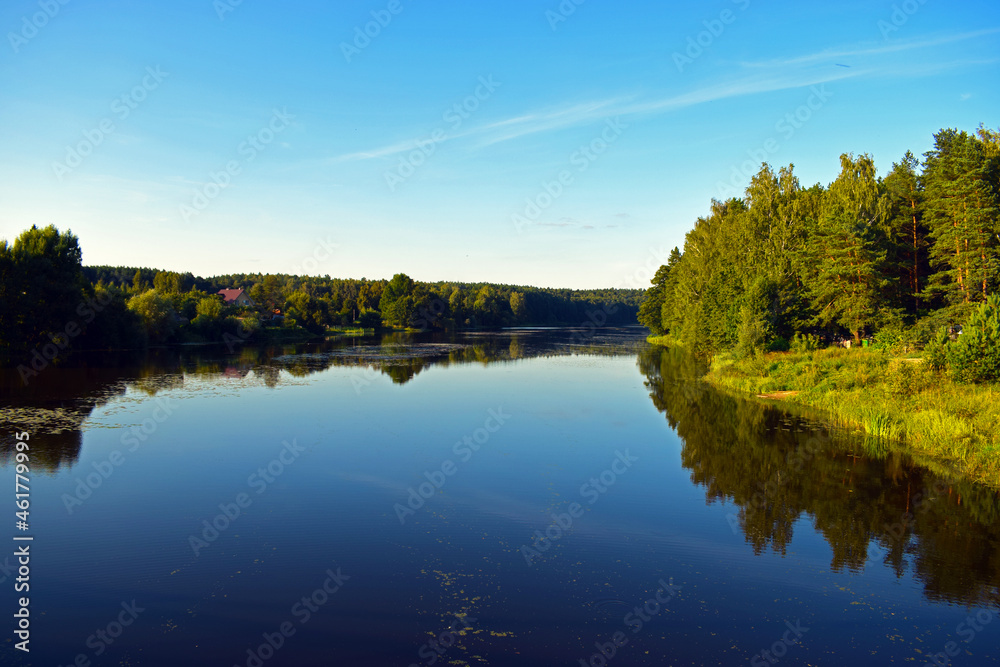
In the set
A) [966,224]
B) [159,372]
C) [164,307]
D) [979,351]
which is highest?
[966,224]

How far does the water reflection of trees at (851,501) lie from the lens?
33.7 feet

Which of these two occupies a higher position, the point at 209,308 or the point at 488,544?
the point at 209,308

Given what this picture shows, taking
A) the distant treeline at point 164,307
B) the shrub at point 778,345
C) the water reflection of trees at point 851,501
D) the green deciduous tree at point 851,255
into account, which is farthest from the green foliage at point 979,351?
the distant treeline at point 164,307

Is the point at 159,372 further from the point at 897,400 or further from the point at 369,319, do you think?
the point at 369,319

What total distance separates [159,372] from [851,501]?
3740 centimetres

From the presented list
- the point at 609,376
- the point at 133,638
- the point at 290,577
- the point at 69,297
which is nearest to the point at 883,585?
the point at 290,577

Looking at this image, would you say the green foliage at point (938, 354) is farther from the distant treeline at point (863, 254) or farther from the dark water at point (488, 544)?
the distant treeline at point (863, 254)

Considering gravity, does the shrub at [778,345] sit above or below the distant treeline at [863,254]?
below

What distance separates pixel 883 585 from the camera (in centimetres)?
942

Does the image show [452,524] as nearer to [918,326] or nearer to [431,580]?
[431,580]

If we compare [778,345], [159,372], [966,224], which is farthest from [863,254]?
[159,372]

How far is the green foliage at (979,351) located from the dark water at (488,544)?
4.89 metres

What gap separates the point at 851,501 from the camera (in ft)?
44.3

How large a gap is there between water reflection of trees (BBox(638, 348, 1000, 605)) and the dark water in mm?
70
